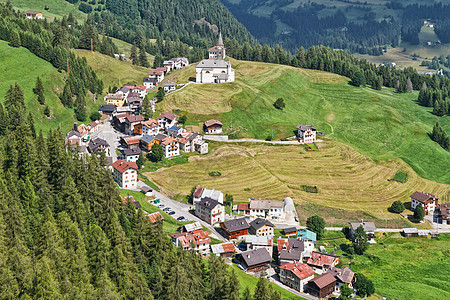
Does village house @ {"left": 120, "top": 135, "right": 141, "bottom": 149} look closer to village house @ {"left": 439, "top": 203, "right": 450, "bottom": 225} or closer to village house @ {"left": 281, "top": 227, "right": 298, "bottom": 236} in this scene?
village house @ {"left": 281, "top": 227, "right": 298, "bottom": 236}

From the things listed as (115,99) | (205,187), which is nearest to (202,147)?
(205,187)

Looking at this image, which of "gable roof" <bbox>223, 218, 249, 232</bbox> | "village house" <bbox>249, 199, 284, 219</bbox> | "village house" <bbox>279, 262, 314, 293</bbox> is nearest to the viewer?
"village house" <bbox>279, 262, 314, 293</bbox>

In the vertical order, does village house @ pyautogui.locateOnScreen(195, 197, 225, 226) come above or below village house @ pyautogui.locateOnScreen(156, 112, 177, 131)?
below

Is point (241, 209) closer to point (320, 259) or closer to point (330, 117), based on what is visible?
point (320, 259)

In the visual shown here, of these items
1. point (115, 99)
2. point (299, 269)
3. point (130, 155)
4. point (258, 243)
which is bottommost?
point (299, 269)

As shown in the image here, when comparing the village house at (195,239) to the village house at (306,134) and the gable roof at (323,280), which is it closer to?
the gable roof at (323,280)

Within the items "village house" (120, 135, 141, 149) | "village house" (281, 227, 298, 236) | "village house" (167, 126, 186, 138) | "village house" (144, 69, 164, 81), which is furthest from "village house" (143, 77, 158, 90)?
"village house" (281, 227, 298, 236)

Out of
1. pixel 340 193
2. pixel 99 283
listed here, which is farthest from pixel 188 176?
pixel 99 283

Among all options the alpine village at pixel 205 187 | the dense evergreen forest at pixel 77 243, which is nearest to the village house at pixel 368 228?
the alpine village at pixel 205 187
